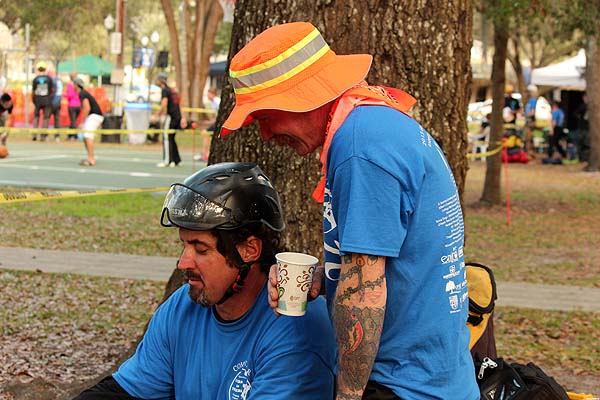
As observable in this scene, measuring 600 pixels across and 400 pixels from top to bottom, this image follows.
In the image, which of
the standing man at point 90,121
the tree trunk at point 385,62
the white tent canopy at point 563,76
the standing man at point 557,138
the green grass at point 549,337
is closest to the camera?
the tree trunk at point 385,62

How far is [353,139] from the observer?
2.40 m

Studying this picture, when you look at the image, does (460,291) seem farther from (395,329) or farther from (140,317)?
(140,317)

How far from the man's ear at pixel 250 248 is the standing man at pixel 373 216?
0.28 metres

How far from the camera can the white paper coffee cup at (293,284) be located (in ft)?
8.39

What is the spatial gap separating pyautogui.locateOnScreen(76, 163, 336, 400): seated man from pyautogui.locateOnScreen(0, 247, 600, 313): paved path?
5.97m

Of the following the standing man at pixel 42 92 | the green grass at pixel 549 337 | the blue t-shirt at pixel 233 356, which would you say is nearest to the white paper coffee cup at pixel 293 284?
the blue t-shirt at pixel 233 356

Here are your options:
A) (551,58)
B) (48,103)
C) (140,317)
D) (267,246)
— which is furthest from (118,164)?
(551,58)

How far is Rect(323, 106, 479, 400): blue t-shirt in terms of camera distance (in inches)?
93.6

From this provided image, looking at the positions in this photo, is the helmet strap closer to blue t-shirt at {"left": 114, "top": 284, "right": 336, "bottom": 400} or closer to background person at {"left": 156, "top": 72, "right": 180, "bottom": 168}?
blue t-shirt at {"left": 114, "top": 284, "right": 336, "bottom": 400}

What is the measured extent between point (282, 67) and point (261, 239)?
1.78 ft

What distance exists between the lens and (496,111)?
15.9 meters

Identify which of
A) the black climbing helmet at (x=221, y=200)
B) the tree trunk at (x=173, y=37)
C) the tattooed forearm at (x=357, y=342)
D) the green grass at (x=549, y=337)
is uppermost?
the tree trunk at (x=173, y=37)

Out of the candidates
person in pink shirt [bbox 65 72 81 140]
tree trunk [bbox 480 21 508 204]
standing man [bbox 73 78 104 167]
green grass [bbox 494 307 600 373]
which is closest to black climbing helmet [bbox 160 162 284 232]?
green grass [bbox 494 307 600 373]

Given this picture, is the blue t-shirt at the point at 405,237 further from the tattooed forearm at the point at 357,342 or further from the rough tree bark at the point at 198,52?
the rough tree bark at the point at 198,52
